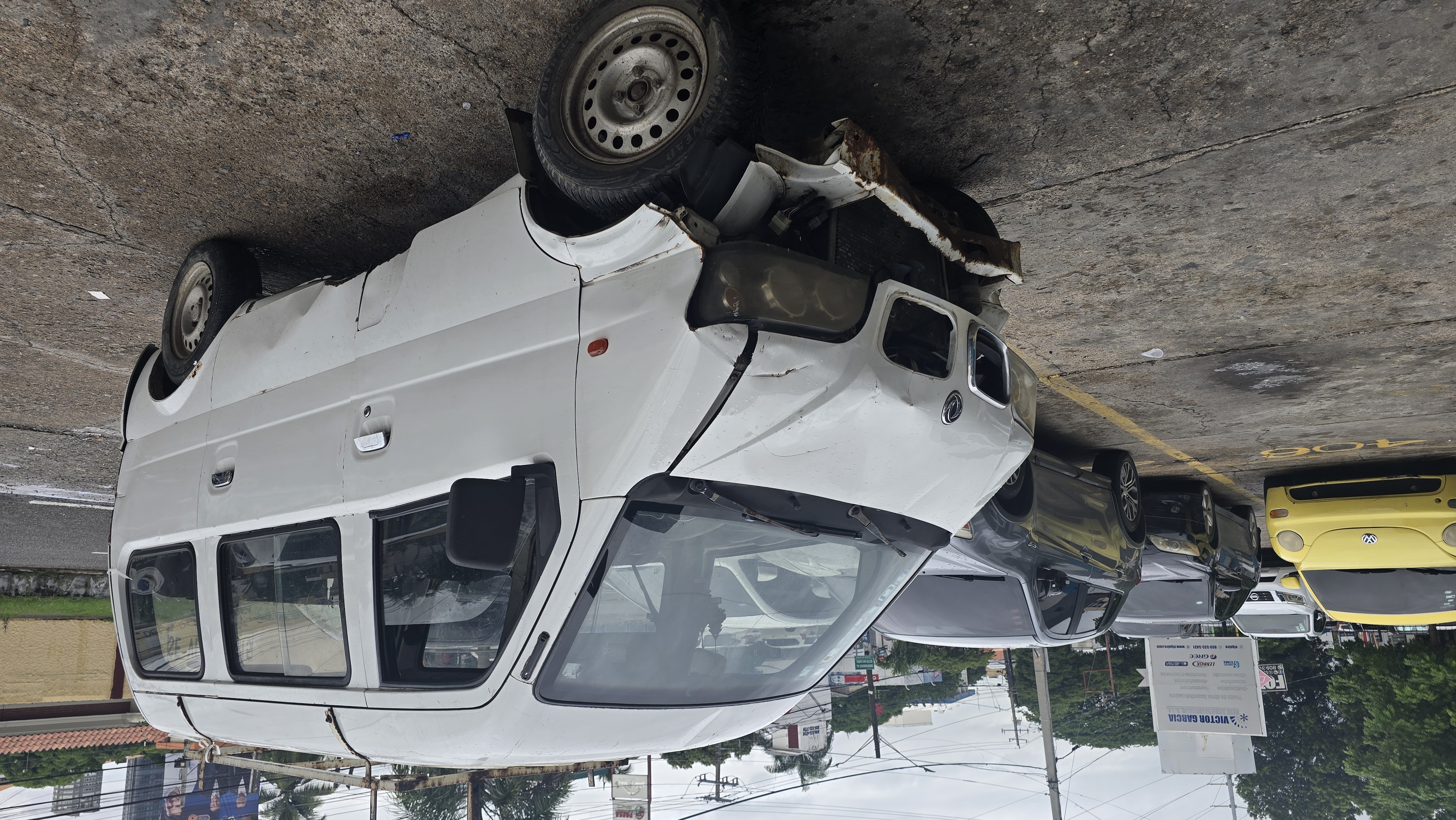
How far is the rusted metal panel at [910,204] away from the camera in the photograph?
3094 millimetres

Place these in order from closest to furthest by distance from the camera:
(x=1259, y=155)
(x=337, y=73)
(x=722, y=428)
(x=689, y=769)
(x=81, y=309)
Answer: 1. (x=722, y=428)
2. (x=337, y=73)
3. (x=1259, y=155)
4. (x=81, y=309)
5. (x=689, y=769)

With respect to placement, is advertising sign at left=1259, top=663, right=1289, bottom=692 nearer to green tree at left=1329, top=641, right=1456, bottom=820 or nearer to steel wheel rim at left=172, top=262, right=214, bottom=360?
green tree at left=1329, top=641, right=1456, bottom=820

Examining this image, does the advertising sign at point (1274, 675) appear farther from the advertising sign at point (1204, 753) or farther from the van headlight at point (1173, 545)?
the van headlight at point (1173, 545)

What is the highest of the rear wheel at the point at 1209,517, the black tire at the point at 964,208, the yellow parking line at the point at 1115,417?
the black tire at the point at 964,208

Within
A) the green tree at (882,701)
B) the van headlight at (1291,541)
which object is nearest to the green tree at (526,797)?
the green tree at (882,701)

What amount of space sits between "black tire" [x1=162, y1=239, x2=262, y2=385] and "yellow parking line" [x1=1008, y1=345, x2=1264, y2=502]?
4924 mm

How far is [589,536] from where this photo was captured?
287 cm

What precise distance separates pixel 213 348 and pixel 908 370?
389cm

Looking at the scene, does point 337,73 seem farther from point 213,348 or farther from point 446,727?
point 446,727

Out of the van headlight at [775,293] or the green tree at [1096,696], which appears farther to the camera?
the green tree at [1096,696]

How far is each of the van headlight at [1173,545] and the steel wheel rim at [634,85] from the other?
8.06 meters

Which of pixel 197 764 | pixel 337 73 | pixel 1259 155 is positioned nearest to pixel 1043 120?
pixel 1259 155

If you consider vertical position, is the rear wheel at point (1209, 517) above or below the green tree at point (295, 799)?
above

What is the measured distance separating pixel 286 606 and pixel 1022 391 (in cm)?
332
